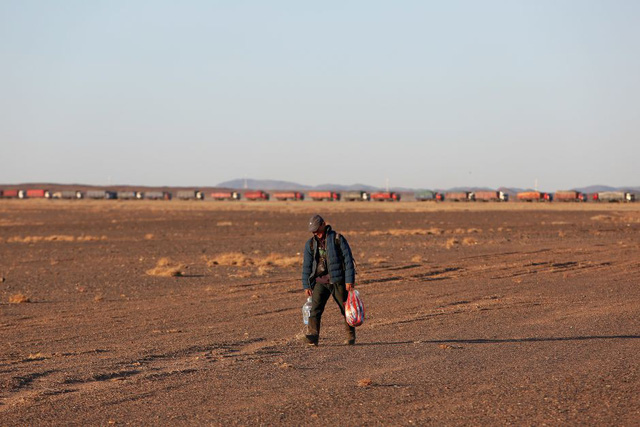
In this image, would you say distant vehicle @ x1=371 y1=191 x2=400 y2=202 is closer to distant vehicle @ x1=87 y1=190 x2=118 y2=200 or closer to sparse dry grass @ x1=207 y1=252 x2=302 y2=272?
distant vehicle @ x1=87 y1=190 x2=118 y2=200

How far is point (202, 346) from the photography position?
1192 cm

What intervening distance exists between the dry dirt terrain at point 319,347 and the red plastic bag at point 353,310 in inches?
15.7

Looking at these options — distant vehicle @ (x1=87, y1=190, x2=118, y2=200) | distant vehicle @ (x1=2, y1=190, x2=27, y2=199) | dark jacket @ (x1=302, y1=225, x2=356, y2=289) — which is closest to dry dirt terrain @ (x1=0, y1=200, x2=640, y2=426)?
dark jacket @ (x1=302, y1=225, x2=356, y2=289)

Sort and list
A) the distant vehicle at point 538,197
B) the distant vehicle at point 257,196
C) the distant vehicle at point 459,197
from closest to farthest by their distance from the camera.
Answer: the distant vehicle at point 538,197
the distant vehicle at point 459,197
the distant vehicle at point 257,196

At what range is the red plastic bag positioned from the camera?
37.1ft

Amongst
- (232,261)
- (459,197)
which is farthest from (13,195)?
(232,261)

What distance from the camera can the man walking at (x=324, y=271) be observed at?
37.3ft

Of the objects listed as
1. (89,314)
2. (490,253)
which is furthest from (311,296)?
(490,253)

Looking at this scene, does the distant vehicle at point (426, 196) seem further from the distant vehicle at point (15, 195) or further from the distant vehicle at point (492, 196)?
the distant vehicle at point (15, 195)

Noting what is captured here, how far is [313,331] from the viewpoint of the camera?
11617mm

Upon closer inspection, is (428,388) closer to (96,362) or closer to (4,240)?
(96,362)

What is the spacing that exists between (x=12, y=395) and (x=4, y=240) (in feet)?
113

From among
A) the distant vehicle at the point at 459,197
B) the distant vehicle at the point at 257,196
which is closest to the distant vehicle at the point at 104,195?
the distant vehicle at the point at 257,196

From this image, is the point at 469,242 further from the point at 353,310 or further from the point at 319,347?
the point at 353,310
